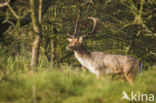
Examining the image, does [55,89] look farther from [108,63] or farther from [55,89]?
[108,63]

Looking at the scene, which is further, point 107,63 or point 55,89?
point 107,63

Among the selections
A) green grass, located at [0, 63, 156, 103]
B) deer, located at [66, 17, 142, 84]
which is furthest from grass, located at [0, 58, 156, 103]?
deer, located at [66, 17, 142, 84]

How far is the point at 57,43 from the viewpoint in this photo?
35.4 ft

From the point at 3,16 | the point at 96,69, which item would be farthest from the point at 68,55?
the point at 3,16

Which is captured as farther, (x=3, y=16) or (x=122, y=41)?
(x=122, y=41)

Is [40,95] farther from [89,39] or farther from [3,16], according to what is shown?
[89,39]

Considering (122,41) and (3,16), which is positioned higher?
(3,16)

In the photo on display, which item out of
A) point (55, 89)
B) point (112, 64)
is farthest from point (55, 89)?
point (112, 64)

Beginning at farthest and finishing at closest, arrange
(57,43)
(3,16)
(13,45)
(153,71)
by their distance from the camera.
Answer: (57,43) → (13,45) → (3,16) → (153,71)

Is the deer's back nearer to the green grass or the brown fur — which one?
the brown fur

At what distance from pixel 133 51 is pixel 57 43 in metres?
3.15

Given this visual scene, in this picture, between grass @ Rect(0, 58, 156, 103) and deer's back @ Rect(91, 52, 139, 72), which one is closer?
grass @ Rect(0, 58, 156, 103)

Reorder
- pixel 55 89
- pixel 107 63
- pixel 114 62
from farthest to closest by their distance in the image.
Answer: pixel 107 63, pixel 114 62, pixel 55 89

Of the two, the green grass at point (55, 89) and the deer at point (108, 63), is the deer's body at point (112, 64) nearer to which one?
the deer at point (108, 63)
